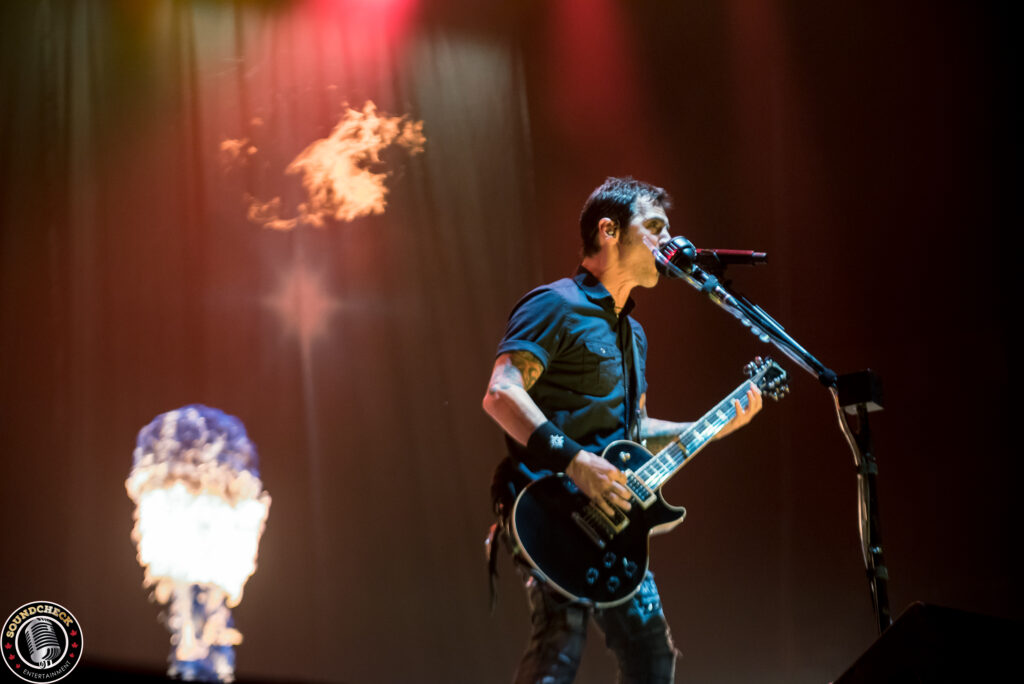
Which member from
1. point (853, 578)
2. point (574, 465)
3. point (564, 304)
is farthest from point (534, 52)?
point (853, 578)

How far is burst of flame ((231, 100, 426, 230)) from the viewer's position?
365 cm

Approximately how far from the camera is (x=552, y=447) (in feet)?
7.14

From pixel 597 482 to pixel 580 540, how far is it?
0.15 metres

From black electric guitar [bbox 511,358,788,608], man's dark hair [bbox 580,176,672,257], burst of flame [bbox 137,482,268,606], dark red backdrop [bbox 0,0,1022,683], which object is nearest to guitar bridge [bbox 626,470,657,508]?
black electric guitar [bbox 511,358,788,608]

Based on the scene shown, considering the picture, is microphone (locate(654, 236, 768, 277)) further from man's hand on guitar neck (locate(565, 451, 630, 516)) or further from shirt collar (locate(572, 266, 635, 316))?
man's hand on guitar neck (locate(565, 451, 630, 516))

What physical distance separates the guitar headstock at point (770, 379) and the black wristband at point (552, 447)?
28.2 inches

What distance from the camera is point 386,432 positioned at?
11.4 feet

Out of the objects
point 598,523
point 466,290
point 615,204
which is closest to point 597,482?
point 598,523

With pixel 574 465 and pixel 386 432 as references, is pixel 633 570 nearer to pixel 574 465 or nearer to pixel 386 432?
pixel 574 465

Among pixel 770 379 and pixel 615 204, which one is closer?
pixel 770 379

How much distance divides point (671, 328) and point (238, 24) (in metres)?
2.45

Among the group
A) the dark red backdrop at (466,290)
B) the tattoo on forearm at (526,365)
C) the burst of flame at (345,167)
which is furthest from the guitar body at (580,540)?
the burst of flame at (345,167)

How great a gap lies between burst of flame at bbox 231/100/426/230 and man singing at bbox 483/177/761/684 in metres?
1.27

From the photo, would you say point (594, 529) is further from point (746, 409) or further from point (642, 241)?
point (642, 241)
